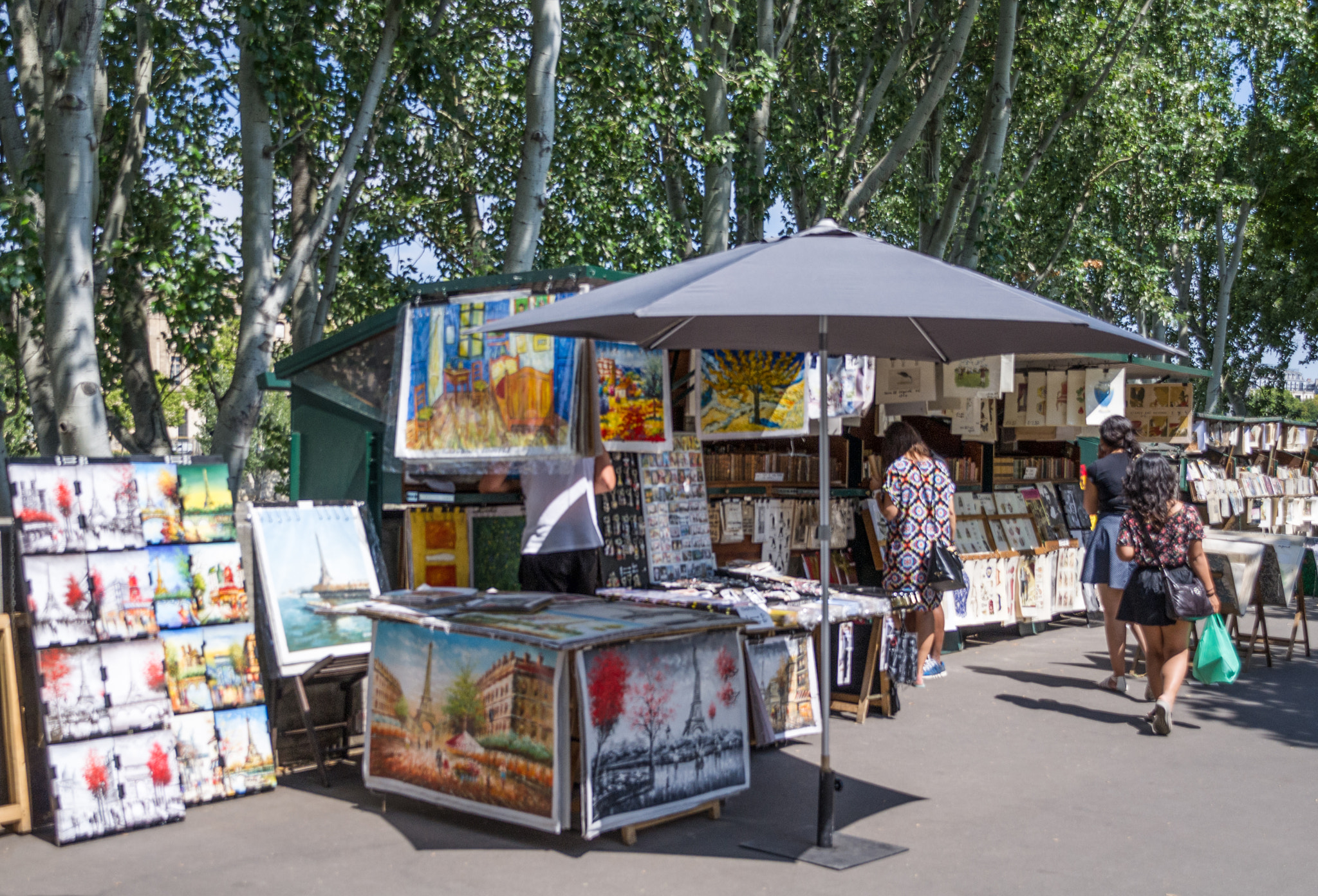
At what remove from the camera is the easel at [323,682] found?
6.02m

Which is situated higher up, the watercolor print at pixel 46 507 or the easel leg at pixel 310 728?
the watercolor print at pixel 46 507

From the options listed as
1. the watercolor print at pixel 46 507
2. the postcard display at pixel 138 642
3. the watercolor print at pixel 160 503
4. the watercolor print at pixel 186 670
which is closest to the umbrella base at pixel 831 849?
the postcard display at pixel 138 642

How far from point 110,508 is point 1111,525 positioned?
6.70 metres

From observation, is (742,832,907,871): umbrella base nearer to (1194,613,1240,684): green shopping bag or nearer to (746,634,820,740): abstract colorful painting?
(746,634,820,740): abstract colorful painting

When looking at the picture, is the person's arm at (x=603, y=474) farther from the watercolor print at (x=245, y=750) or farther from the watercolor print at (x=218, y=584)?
the watercolor print at (x=245, y=750)

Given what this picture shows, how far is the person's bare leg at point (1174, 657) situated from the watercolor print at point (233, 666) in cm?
550

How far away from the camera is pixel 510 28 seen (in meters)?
17.3

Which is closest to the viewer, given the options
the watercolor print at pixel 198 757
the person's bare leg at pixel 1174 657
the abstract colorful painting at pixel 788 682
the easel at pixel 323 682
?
the watercolor print at pixel 198 757

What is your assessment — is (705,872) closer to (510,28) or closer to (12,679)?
(12,679)

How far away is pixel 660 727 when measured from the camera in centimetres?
524

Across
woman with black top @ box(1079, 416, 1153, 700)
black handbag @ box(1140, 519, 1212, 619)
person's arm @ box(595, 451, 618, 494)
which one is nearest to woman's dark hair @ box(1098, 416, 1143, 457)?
woman with black top @ box(1079, 416, 1153, 700)

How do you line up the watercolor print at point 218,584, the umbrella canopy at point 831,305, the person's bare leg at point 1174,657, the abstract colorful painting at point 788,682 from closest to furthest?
the umbrella canopy at point 831,305, the watercolor print at point 218,584, the abstract colorful painting at point 788,682, the person's bare leg at point 1174,657

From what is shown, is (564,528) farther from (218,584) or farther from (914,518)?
(914,518)

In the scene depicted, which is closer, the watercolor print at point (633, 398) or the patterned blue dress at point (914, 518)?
the watercolor print at point (633, 398)
